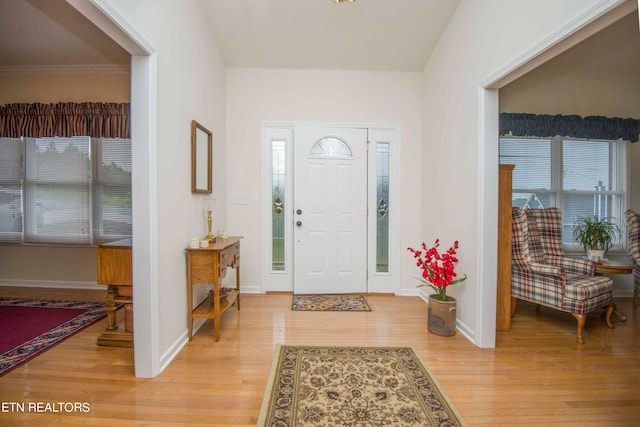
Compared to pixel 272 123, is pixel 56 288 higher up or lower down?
lower down

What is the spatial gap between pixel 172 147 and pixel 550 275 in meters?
3.44

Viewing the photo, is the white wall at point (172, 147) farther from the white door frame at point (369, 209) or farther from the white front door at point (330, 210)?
the white front door at point (330, 210)

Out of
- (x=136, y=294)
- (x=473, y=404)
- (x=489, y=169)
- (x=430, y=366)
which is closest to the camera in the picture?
(x=473, y=404)

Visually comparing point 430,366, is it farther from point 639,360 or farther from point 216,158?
point 216,158

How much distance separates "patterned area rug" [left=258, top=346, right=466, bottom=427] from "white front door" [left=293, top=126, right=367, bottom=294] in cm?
147

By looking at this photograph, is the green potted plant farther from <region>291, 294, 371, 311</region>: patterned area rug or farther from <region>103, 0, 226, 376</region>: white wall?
<region>103, 0, 226, 376</region>: white wall

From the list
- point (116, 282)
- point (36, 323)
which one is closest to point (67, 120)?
point (36, 323)

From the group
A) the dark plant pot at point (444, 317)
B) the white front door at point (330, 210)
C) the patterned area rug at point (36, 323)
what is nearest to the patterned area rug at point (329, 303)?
the white front door at point (330, 210)

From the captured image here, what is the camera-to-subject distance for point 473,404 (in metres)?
1.71

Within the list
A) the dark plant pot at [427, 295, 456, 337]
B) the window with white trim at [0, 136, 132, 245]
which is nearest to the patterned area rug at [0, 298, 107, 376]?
the window with white trim at [0, 136, 132, 245]

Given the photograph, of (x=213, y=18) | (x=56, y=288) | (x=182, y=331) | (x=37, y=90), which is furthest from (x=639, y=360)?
(x=37, y=90)

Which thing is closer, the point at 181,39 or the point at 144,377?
the point at 144,377

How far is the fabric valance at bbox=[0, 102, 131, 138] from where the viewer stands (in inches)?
133

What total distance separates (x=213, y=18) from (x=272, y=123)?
A: 1.23 meters
